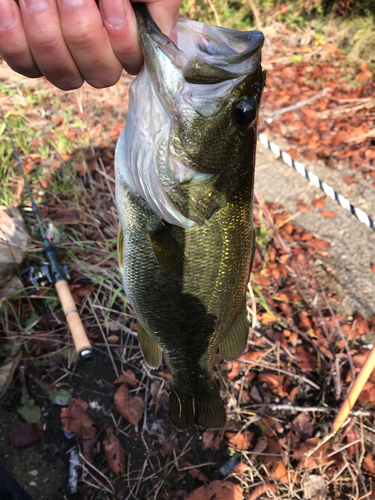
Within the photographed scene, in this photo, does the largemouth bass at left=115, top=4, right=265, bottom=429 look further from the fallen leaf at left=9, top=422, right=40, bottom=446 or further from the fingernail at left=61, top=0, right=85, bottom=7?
the fallen leaf at left=9, top=422, right=40, bottom=446

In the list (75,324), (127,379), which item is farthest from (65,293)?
(127,379)

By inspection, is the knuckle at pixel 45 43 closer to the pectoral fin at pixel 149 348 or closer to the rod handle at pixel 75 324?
the pectoral fin at pixel 149 348

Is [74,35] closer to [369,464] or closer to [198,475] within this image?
[198,475]

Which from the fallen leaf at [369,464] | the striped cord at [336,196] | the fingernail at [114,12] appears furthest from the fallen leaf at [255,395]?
the fingernail at [114,12]

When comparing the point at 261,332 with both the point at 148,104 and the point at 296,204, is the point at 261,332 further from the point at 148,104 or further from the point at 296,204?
the point at 148,104

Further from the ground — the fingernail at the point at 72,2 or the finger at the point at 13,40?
the fingernail at the point at 72,2

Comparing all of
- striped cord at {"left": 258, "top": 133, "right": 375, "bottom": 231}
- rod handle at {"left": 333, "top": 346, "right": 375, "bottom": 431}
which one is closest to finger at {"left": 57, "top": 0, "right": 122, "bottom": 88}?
rod handle at {"left": 333, "top": 346, "right": 375, "bottom": 431}

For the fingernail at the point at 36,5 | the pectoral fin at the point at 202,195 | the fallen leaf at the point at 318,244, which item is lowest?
the fallen leaf at the point at 318,244

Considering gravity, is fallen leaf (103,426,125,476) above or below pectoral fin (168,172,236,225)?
below
